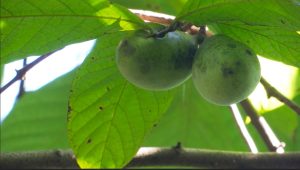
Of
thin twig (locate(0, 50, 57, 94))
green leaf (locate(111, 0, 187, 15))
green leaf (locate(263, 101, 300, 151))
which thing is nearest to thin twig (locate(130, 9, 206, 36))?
thin twig (locate(0, 50, 57, 94))

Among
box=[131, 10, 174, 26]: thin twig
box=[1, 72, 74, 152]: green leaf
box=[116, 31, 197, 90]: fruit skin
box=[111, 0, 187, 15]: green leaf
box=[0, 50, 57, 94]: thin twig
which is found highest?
box=[131, 10, 174, 26]: thin twig

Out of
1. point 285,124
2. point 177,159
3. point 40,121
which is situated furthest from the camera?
point 40,121

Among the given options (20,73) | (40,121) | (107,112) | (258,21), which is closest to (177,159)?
(107,112)

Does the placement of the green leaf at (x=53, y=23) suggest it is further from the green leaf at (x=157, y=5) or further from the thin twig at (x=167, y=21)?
the green leaf at (x=157, y=5)

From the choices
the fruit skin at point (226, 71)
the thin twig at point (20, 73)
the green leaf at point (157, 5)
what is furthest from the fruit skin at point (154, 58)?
the green leaf at point (157, 5)

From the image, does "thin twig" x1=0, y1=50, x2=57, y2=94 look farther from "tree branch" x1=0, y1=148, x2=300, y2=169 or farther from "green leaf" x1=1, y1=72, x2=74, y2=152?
"green leaf" x1=1, y1=72, x2=74, y2=152

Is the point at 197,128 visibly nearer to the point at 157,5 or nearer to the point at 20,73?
the point at 157,5

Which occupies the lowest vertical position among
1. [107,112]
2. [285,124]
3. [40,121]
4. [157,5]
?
[40,121]
